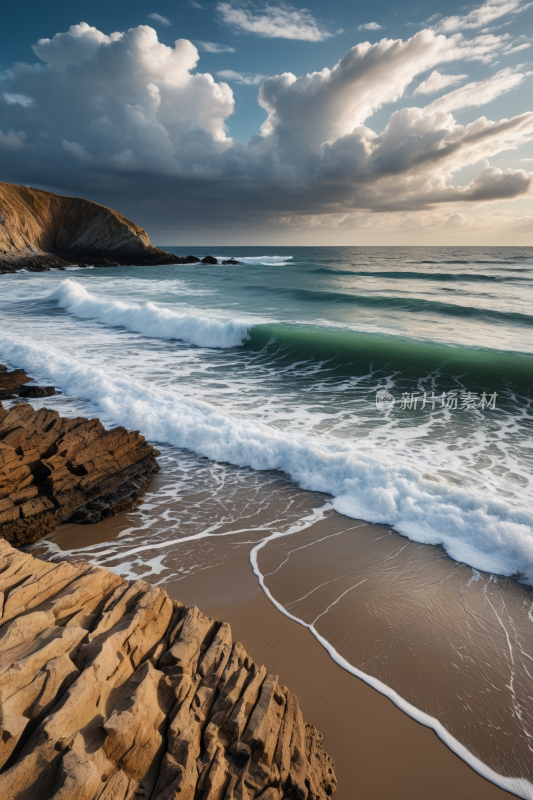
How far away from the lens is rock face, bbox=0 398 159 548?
4.66 meters

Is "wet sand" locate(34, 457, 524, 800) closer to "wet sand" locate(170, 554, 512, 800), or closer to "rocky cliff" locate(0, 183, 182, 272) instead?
"wet sand" locate(170, 554, 512, 800)

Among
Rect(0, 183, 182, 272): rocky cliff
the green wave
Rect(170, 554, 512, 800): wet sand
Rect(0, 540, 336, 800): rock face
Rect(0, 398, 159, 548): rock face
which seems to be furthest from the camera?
Rect(0, 183, 182, 272): rocky cliff

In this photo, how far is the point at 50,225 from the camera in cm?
5788

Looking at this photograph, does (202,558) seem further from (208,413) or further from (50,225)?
(50,225)

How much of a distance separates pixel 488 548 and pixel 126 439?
5.11m

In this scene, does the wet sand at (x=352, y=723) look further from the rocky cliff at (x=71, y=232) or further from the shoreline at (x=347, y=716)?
the rocky cliff at (x=71, y=232)

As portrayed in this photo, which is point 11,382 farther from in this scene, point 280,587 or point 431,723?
point 431,723

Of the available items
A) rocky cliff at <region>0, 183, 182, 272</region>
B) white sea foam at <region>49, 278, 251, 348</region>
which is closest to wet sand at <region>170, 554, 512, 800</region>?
white sea foam at <region>49, 278, 251, 348</region>

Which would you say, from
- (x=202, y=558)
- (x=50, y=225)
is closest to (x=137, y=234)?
(x=50, y=225)

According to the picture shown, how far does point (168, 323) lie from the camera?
16953 mm

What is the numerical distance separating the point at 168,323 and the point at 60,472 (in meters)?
12.7

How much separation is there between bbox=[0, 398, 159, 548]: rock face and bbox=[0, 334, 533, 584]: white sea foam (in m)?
1.59

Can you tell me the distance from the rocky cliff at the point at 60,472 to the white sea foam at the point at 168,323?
9950mm

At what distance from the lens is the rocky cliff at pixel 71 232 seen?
168ft
